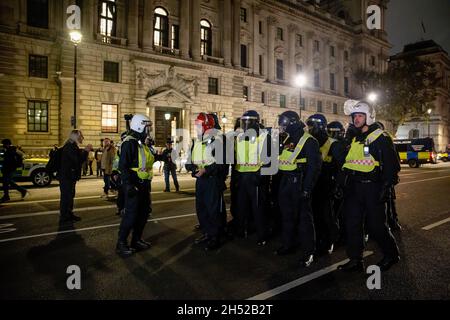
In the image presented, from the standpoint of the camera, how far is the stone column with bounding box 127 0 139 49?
27500mm

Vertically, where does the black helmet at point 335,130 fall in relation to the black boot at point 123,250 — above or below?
above

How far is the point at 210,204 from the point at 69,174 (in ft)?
13.0

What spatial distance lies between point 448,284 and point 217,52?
32.2m

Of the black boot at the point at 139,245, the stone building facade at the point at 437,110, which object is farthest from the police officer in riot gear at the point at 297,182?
the stone building facade at the point at 437,110

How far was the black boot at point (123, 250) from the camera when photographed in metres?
5.01

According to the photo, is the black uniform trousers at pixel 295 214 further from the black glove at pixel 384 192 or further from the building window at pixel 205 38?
the building window at pixel 205 38

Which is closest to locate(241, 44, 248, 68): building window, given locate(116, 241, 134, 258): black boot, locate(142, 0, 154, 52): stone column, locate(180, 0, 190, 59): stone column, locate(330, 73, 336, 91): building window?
locate(180, 0, 190, 59): stone column

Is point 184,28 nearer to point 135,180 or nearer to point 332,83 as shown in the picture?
point 135,180

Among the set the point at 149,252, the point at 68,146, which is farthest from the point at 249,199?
the point at 68,146

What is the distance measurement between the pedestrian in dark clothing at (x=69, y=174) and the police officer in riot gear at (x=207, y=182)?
11.3ft

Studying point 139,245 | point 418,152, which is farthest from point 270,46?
point 139,245

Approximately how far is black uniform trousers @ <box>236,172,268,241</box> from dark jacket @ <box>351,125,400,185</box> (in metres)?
1.73

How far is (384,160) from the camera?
426 cm
